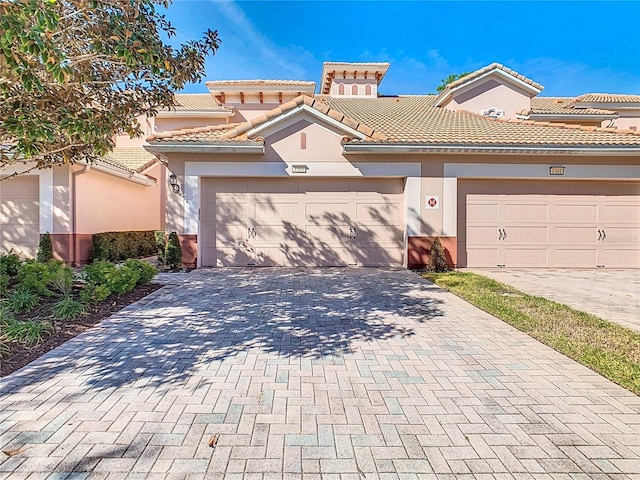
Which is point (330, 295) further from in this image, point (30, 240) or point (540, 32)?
point (540, 32)

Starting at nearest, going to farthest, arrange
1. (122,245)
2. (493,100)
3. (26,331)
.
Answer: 1. (26,331)
2. (122,245)
3. (493,100)

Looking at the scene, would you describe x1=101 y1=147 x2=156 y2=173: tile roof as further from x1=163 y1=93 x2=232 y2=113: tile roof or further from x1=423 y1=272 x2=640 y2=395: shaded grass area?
x1=423 y1=272 x2=640 y2=395: shaded grass area

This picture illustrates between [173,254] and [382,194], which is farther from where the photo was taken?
[382,194]

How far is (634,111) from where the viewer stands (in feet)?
51.3

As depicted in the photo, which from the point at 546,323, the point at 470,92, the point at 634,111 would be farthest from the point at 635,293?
the point at 634,111

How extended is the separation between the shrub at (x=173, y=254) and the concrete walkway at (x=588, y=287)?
8.22 meters

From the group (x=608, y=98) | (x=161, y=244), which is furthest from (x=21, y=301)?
(x=608, y=98)

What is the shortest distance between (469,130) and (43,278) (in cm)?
1109

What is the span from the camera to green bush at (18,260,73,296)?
18.4 ft

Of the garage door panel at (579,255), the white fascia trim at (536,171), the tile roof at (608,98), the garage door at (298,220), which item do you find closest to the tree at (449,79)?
the tile roof at (608,98)

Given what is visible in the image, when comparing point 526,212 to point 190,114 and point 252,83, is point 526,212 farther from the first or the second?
point 190,114

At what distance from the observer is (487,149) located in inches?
364

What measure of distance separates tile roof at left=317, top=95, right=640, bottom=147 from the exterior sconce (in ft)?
18.4

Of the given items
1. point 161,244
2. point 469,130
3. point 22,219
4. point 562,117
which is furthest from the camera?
point 562,117
